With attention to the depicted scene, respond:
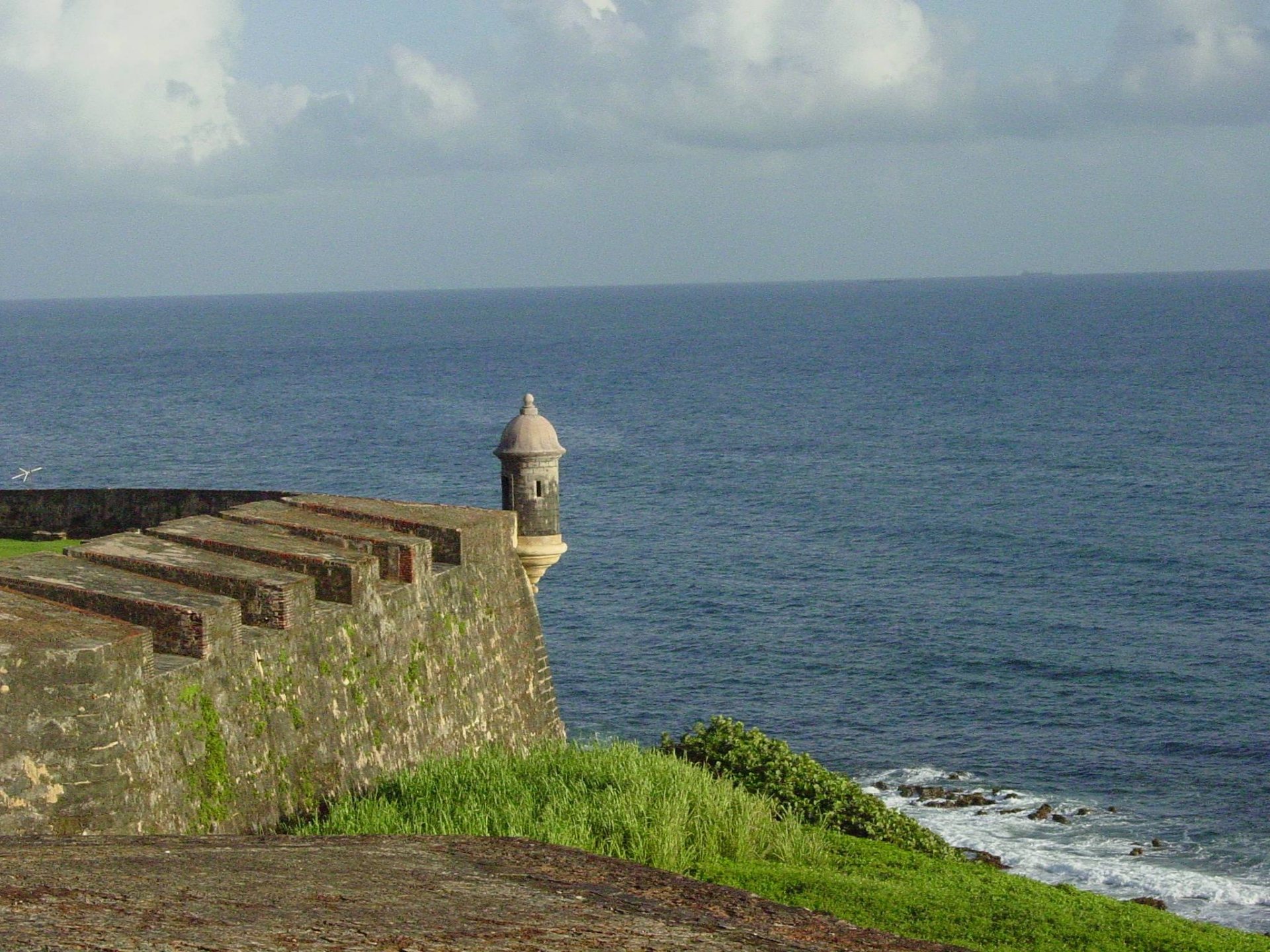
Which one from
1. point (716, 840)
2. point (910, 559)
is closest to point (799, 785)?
point (716, 840)

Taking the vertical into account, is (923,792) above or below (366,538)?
below

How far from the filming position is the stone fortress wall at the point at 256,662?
13297 mm

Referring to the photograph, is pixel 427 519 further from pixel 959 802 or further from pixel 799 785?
pixel 959 802

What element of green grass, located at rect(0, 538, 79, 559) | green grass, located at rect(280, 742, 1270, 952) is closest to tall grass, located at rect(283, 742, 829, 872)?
green grass, located at rect(280, 742, 1270, 952)

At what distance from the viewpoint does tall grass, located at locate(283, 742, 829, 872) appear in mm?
14812

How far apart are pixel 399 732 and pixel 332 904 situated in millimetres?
9124

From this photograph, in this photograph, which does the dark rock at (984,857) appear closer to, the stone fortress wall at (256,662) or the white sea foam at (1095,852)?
the white sea foam at (1095,852)

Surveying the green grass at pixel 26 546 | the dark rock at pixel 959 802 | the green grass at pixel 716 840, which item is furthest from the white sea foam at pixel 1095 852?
the green grass at pixel 26 546

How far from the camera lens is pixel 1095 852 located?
119 ft

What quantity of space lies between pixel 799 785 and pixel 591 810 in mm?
Result: 7407

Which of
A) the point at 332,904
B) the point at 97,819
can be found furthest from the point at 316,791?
the point at 332,904

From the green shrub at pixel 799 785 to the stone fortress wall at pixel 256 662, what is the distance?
2559mm

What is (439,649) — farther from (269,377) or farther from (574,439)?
(269,377)

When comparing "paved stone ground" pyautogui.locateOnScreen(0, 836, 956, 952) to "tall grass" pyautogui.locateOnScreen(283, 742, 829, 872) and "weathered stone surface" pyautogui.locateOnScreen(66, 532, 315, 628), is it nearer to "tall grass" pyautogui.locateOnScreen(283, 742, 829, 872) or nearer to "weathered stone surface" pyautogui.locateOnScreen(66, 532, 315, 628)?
"tall grass" pyautogui.locateOnScreen(283, 742, 829, 872)
